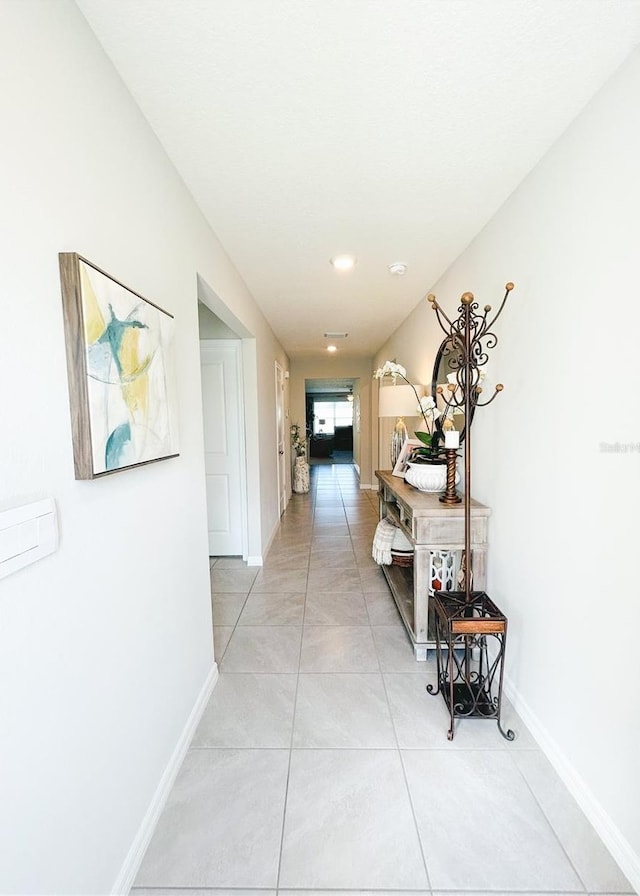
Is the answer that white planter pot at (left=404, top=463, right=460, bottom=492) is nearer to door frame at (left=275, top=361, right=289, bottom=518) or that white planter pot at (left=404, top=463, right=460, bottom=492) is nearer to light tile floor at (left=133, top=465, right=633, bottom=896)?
light tile floor at (left=133, top=465, right=633, bottom=896)

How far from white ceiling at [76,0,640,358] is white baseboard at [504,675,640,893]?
2.04 metres

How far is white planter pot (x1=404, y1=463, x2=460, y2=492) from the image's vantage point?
2.35 meters

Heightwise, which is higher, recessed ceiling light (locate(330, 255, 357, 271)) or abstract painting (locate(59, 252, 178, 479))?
recessed ceiling light (locate(330, 255, 357, 271))

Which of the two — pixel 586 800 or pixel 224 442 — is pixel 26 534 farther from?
pixel 224 442

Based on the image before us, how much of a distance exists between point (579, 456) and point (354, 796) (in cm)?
146

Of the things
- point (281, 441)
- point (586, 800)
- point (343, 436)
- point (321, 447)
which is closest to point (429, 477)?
point (586, 800)

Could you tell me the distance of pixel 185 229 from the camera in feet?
5.49

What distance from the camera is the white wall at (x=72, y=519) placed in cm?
74

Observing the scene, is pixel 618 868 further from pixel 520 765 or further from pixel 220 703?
pixel 220 703

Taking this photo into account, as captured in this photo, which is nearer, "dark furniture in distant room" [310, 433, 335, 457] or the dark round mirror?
the dark round mirror

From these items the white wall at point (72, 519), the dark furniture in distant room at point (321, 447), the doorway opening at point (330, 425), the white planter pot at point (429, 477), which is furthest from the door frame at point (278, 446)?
the dark furniture in distant room at point (321, 447)

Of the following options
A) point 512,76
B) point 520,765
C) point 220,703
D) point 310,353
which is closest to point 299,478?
point 310,353

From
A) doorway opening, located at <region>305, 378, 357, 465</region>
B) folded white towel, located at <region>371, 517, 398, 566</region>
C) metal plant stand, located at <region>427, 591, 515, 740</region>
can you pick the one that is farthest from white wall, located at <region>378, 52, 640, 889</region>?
doorway opening, located at <region>305, 378, 357, 465</region>

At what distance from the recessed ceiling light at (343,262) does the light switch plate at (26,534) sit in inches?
88.6
